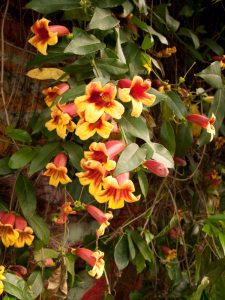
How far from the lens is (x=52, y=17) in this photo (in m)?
1.17

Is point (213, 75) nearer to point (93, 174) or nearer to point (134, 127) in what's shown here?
point (134, 127)

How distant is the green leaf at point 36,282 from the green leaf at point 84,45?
651 millimetres

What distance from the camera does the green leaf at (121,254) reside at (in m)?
1.26

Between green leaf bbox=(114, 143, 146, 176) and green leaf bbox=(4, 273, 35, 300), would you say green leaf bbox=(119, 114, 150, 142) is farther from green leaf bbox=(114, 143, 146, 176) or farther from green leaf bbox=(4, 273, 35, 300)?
green leaf bbox=(4, 273, 35, 300)

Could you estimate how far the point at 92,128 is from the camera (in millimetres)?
781

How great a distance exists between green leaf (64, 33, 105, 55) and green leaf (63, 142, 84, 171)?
0.25 m

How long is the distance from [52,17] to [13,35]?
0.50 ft

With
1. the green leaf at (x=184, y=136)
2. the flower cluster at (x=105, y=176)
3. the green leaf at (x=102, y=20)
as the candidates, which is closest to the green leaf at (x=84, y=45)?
the green leaf at (x=102, y=20)

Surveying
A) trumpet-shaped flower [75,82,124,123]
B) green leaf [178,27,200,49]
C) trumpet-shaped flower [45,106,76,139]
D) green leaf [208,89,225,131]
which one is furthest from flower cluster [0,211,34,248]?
green leaf [178,27,200,49]

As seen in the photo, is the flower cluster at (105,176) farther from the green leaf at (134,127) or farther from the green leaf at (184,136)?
the green leaf at (184,136)

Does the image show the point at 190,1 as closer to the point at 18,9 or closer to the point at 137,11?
the point at 137,11

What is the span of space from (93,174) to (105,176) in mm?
25

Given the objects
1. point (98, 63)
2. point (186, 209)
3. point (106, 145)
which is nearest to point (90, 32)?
point (98, 63)

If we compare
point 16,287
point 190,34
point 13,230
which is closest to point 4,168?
point 13,230
